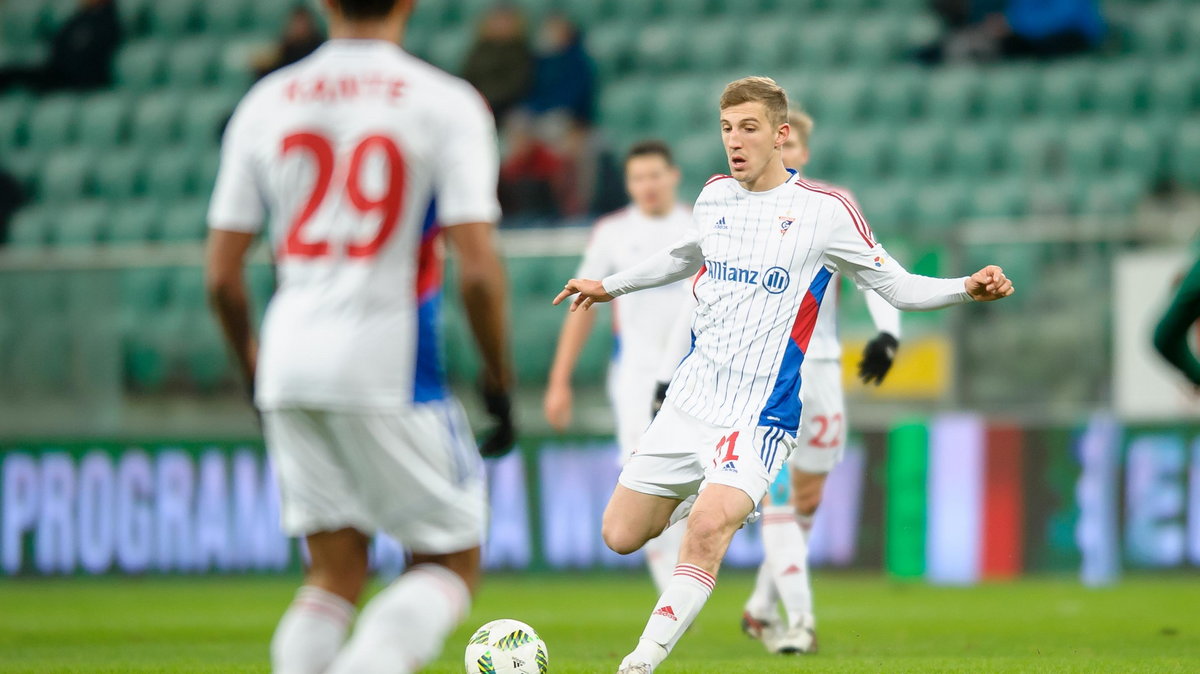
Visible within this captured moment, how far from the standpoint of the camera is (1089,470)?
487 inches

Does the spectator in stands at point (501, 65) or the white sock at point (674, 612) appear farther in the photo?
the spectator in stands at point (501, 65)

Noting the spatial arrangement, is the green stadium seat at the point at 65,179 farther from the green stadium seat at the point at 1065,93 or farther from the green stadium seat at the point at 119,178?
the green stadium seat at the point at 1065,93

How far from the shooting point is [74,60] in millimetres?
18328

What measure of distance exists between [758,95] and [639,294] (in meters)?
3.14

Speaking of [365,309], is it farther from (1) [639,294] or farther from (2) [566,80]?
(2) [566,80]

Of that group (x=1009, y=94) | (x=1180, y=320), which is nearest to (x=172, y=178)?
(x=1009, y=94)

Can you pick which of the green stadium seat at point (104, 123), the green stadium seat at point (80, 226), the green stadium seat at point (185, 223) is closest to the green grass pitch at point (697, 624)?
the green stadium seat at point (185, 223)

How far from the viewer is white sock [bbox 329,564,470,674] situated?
3977mm

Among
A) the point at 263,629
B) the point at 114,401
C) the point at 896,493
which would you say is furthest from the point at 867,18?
the point at 263,629

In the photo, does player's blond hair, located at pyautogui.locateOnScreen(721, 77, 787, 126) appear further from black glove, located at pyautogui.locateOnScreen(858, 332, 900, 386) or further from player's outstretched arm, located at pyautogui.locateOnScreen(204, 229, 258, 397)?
player's outstretched arm, located at pyautogui.locateOnScreen(204, 229, 258, 397)

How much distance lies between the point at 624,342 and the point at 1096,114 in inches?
339

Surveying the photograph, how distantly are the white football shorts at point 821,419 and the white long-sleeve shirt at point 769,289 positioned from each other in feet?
4.81

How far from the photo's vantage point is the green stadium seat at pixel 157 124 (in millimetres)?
17609

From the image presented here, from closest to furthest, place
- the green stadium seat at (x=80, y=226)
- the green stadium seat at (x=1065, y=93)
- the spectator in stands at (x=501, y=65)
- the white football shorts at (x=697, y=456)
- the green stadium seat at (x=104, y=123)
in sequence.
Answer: the white football shorts at (x=697, y=456) < the green stadium seat at (x=1065, y=93) < the green stadium seat at (x=80, y=226) < the spectator in stands at (x=501, y=65) < the green stadium seat at (x=104, y=123)
